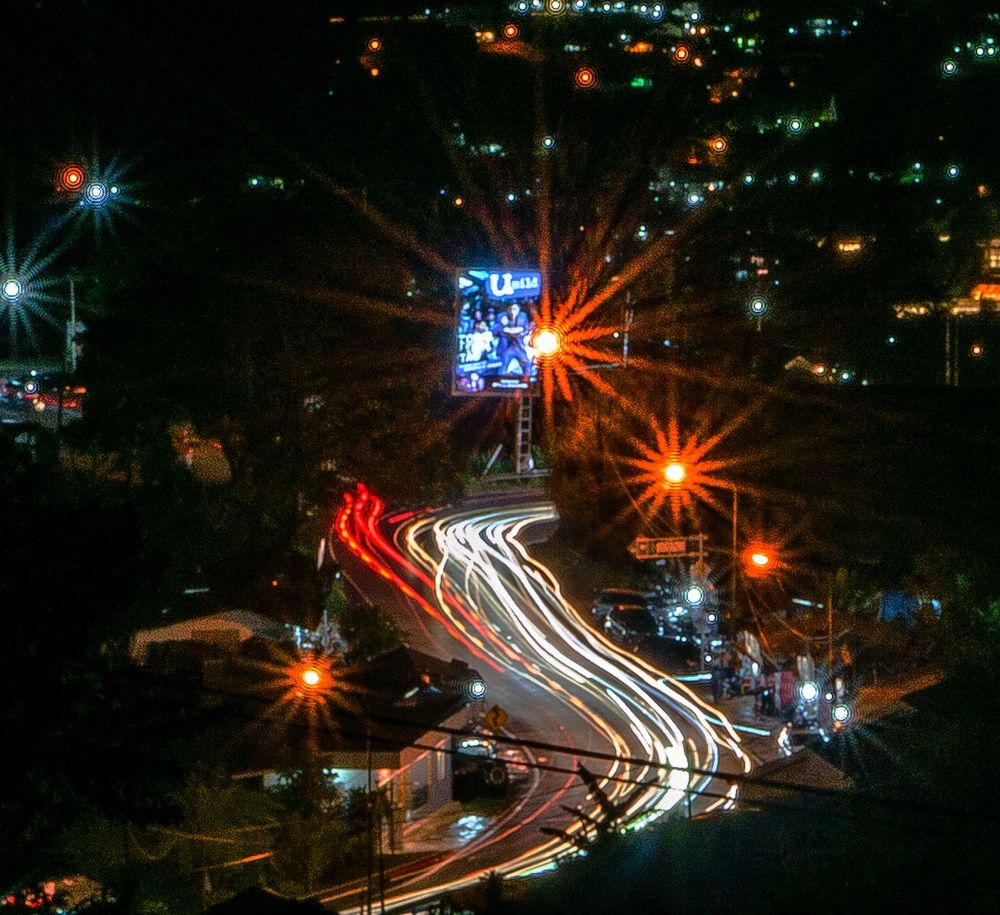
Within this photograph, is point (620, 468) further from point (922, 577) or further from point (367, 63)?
point (367, 63)

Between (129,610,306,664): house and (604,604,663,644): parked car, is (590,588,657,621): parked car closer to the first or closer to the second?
(604,604,663,644): parked car

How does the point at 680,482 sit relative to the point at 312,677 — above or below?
above

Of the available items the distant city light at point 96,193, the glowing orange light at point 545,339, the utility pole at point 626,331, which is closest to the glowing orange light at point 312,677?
the glowing orange light at point 545,339

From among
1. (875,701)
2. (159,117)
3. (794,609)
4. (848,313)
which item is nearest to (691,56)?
(848,313)

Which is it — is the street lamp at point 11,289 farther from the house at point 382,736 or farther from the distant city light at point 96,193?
the house at point 382,736

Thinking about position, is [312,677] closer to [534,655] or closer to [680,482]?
[534,655]

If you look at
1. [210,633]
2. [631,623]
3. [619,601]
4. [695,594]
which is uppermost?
[619,601]

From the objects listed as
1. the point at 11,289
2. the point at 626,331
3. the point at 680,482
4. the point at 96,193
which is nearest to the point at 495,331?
the point at 626,331
